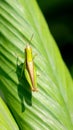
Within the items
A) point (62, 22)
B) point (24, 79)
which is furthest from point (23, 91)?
point (62, 22)

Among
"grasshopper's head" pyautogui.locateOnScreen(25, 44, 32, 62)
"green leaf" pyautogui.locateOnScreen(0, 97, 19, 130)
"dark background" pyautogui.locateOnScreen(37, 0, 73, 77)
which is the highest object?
"grasshopper's head" pyautogui.locateOnScreen(25, 44, 32, 62)

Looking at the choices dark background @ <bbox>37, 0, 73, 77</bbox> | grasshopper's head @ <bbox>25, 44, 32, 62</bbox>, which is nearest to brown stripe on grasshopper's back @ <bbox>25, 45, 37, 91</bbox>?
grasshopper's head @ <bbox>25, 44, 32, 62</bbox>

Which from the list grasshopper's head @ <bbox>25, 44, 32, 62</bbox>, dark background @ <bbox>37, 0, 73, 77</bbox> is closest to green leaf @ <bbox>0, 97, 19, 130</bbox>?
grasshopper's head @ <bbox>25, 44, 32, 62</bbox>

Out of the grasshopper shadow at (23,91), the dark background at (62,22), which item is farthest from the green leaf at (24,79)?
Answer: the dark background at (62,22)

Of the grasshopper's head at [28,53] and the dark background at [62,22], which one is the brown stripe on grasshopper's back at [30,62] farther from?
the dark background at [62,22]

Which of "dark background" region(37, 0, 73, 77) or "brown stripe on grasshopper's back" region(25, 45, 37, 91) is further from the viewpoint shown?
"dark background" region(37, 0, 73, 77)

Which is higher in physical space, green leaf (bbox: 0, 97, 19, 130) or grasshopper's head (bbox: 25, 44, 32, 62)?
grasshopper's head (bbox: 25, 44, 32, 62)

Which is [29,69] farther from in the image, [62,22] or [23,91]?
[62,22]

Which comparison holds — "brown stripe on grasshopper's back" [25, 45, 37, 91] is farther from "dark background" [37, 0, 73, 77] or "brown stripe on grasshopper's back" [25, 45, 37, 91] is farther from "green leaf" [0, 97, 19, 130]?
→ "dark background" [37, 0, 73, 77]
